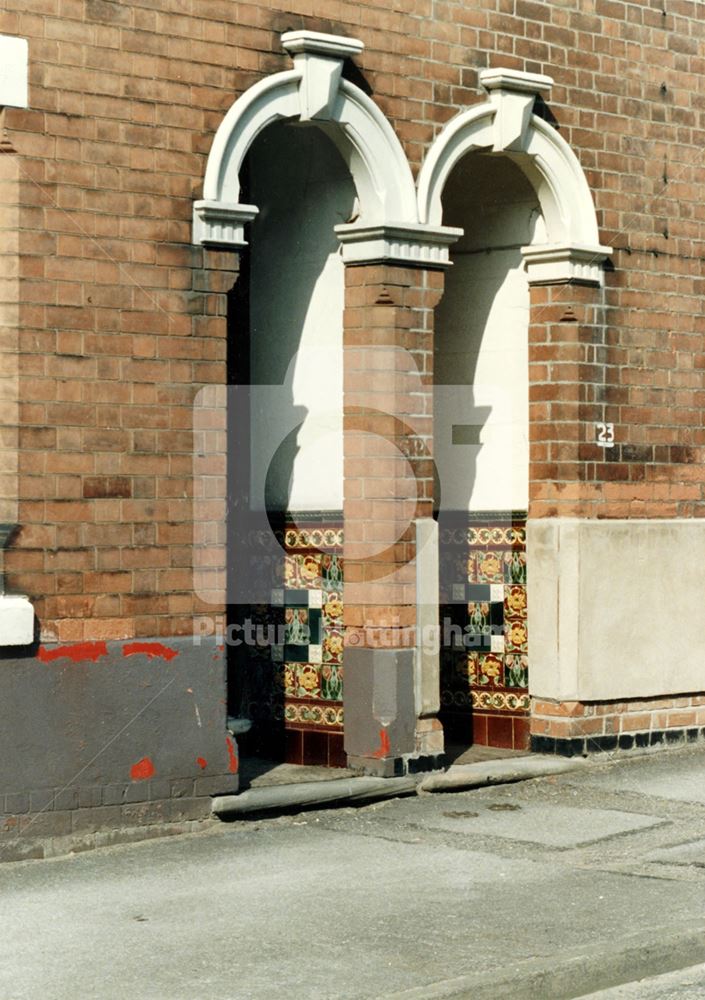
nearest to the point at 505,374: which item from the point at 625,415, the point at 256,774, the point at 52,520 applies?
the point at 625,415

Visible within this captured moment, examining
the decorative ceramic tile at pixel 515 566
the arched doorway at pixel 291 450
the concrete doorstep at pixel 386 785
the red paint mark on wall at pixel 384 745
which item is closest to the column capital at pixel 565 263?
the arched doorway at pixel 291 450

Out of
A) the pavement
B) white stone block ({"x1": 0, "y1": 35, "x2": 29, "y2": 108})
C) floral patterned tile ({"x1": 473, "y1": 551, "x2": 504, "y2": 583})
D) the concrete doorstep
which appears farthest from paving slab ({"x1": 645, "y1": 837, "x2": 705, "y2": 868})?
white stone block ({"x1": 0, "y1": 35, "x2": 29, "y2": 108})

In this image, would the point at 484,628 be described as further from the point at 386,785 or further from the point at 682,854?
the point at 682,854

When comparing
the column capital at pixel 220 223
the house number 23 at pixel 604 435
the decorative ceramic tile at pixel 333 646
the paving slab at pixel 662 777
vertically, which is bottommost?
the paving slab at pixel 662 777

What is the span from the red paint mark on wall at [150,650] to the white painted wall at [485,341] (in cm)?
318

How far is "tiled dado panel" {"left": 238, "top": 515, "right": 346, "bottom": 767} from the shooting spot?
10.9 metres

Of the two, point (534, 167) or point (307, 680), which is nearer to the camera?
point (307, 680)

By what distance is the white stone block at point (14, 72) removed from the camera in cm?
873

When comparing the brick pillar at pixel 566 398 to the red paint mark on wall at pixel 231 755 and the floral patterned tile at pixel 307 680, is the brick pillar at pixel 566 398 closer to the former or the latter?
the floral patterned tile at pixel 307 680

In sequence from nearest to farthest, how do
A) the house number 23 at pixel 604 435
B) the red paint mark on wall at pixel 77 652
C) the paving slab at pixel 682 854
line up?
1. the paving slab at pixel 682 854
2. the red paint mark on wall at pixel 77 652
3. the house number 23 at pixel 604 435

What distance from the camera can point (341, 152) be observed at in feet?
34.2

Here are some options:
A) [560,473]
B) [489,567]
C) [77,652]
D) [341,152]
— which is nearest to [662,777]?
[489,567]

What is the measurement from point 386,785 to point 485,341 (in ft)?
10.4

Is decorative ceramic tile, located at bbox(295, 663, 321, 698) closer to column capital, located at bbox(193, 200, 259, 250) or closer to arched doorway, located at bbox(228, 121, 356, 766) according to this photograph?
arched doorway, located at bbox(228, 121, 356, 766)
